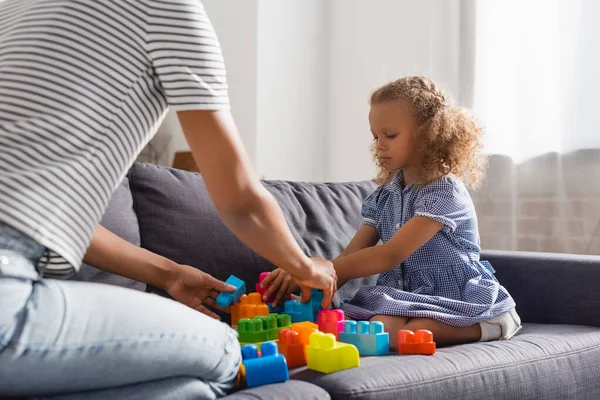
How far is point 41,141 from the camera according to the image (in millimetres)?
995

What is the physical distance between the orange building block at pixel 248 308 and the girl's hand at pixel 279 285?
1.7 inches

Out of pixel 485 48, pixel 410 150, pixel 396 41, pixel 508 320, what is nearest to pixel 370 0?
pixel 396 41

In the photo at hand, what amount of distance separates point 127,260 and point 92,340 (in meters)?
0.50

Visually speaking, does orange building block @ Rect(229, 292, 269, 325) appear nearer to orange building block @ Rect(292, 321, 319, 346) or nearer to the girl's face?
orange building block @ Rect(292, 321, 319, 346)

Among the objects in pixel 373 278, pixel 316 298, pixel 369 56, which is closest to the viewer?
pixel 316 298

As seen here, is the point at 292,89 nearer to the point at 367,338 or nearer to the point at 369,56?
the point at 369,56

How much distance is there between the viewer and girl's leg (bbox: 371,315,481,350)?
1.60 meters

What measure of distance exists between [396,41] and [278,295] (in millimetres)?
1992

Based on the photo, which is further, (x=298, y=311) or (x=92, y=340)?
(x=298, y=311)

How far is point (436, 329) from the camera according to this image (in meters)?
1.60

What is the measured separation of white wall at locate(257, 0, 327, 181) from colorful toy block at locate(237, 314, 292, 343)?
2.01m

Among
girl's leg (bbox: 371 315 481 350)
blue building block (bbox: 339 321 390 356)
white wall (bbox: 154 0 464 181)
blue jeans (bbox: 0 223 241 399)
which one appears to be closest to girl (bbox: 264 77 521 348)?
girl's leg (bbox: 371 315 481 350)

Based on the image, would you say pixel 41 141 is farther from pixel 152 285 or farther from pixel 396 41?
pixel 396 41

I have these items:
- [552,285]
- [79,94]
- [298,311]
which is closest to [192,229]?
[298,311]
